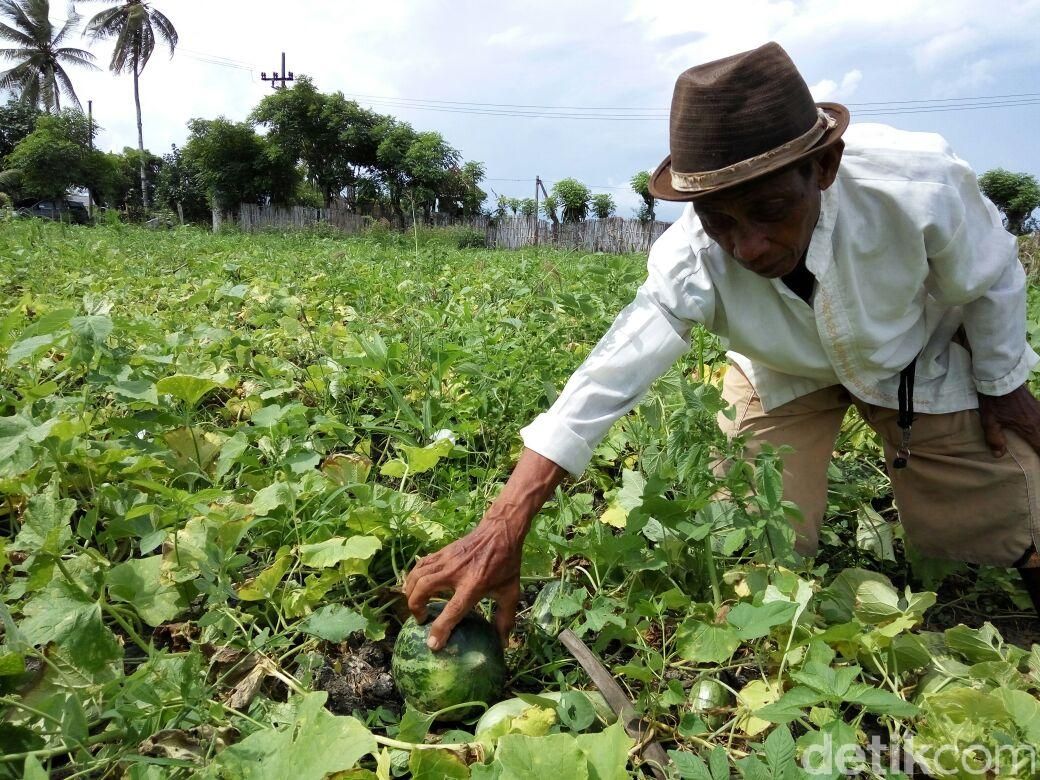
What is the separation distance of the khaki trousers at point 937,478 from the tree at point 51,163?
43236 mm

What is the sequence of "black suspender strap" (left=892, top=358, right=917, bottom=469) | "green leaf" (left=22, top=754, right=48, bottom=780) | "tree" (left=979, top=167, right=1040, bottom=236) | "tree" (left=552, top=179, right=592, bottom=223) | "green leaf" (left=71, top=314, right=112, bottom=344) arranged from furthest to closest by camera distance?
"tree" (left=979, top=167, right=1040, bottom=236) < "tree" (left=552, top=179, right=592, bottom=223) < "black suspender strap" (left=892, top=358, right=917, bottom=469) < "green leaf" (left=71, top=314, right=112, bottom=344) < "green leaf" (left=22, top=754, right=48, bottom=780)

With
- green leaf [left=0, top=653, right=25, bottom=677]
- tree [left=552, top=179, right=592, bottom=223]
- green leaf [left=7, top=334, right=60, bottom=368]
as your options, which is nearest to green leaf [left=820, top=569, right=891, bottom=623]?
green leaf [left=0, top=653, right=25, bottom=677]

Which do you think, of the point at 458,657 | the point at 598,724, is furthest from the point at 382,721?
the point at 598,724

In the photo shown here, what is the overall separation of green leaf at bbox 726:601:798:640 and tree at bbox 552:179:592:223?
1531 inches

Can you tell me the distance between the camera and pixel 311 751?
1.15 m

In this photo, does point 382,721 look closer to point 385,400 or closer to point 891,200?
point 385,400

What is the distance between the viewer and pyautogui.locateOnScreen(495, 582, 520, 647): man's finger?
1764mm

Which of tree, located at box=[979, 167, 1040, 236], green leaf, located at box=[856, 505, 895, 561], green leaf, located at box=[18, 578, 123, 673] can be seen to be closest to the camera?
green leaf, located at box=[18, 578, 123, 673]

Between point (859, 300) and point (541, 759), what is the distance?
1.53 metres

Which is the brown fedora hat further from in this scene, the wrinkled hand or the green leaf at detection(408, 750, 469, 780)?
the green leaf at detection(408, 750, 469, 780)

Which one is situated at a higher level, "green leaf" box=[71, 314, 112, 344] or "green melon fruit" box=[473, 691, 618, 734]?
"green leaf" box=[71, 314, 112, 344]

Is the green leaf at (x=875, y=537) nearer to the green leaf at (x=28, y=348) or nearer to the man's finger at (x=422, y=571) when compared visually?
the man's finger at (x=422, y=571)

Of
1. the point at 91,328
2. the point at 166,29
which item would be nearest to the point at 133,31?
the point at 166,29

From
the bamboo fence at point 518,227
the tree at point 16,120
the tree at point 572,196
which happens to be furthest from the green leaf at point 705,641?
the tree at point 16,120
